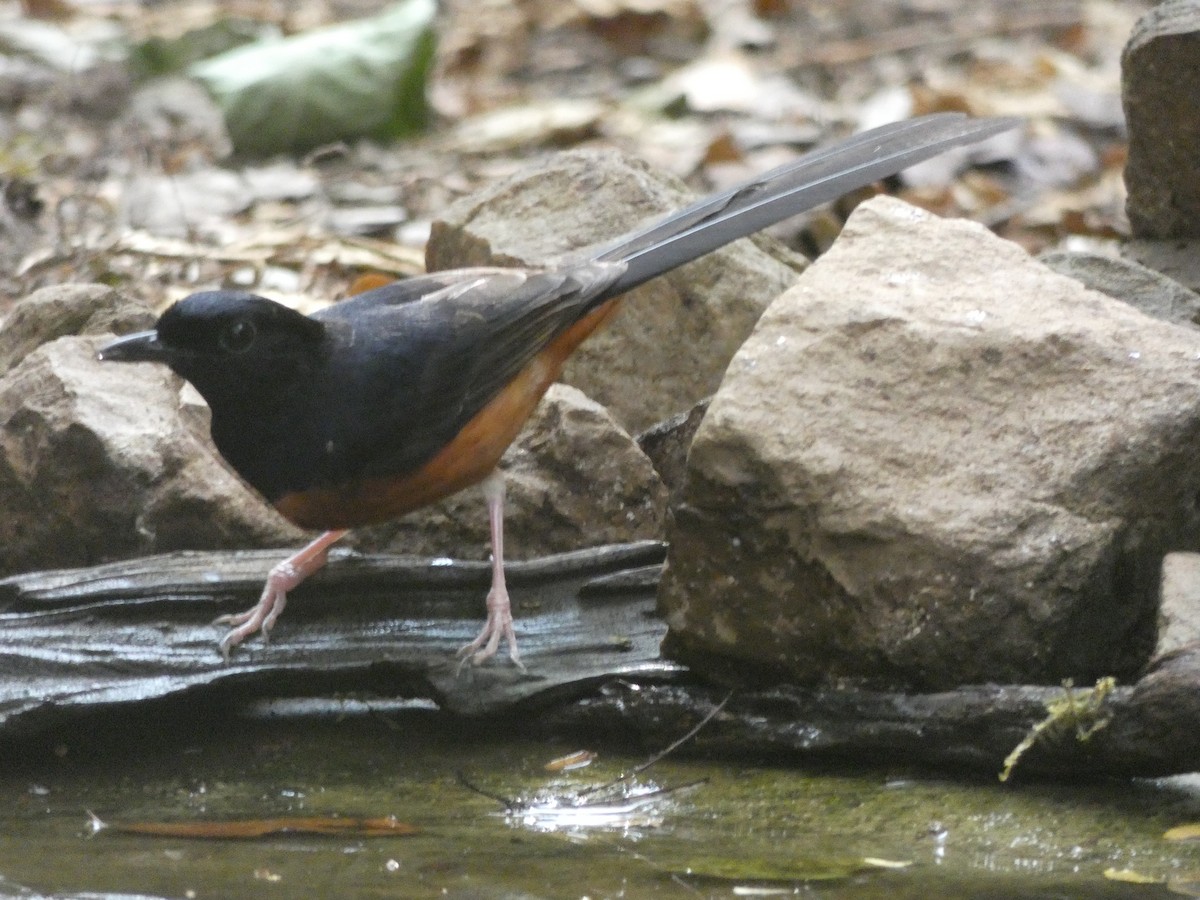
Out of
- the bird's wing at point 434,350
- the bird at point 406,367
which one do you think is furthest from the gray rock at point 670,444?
the bird's wing at point 434,350

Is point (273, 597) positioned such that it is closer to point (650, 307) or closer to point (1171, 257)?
point (650, 307)

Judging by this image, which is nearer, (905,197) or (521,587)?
(521,587)

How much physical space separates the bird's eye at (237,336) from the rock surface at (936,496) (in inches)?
42.1

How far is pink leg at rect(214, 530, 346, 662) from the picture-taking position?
380cm

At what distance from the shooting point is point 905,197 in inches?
294

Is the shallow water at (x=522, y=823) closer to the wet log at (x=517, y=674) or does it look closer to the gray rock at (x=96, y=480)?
the wet log at (x=517, y=674)

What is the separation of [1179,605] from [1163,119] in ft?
6.75

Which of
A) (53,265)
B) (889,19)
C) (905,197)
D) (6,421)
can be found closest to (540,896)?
(6,421)

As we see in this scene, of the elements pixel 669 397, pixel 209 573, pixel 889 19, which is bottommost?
pixel 209 573

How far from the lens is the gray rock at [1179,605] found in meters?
3.14

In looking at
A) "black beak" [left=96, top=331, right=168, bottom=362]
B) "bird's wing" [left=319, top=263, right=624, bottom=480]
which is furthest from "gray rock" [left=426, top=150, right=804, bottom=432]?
"black beak" [left=96, top=331, right=168, bottom=362]

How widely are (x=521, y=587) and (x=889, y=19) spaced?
7.83m

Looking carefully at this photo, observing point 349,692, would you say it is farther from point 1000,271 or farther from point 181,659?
point 1000,271

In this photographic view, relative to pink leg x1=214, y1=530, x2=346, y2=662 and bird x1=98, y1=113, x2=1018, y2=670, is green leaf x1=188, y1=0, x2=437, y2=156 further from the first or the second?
pink leg x1=214, y1=530, x2=346, y2=662
